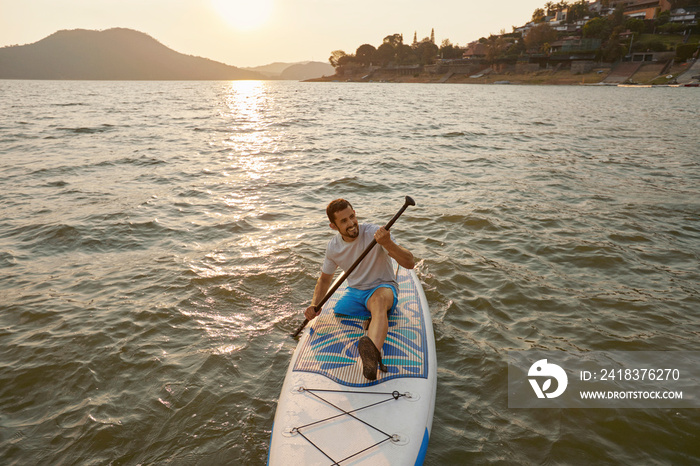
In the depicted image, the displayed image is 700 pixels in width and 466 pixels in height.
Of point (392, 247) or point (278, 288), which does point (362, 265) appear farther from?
point (278, 288)

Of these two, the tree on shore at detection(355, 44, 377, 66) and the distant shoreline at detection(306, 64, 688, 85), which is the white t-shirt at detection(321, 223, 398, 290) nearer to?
the distant shoreline at detection(306, 64, 688, 85)

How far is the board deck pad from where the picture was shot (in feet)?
15.8

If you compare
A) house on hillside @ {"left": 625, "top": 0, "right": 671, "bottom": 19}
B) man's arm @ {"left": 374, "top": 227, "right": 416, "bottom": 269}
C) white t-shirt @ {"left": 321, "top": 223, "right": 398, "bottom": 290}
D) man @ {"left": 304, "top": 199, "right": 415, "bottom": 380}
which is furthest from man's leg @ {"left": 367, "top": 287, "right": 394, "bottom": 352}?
house on hillside @ {"left": 625, "top": 0, "right": 671, "bottom": 19}

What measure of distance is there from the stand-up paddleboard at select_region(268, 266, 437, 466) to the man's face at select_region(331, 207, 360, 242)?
1.20 metres

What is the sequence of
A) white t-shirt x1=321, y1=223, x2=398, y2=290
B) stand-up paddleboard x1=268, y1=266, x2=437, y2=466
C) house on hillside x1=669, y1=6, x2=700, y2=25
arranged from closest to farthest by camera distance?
stand-up paddleboard x1=268, y1=266, x2=437, y2=466 → white t-shirt x1=321, y1=223, x2=398, y2=290 → house on hillside x1=669, y1=6, x2=700, y2=25

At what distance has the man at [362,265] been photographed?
534 cm

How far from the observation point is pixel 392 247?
5.27 meters

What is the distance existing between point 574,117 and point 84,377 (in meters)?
37.1

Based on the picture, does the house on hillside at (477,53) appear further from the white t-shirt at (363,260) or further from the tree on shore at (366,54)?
the white t-shirt at (363,260)

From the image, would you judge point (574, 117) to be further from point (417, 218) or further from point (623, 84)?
point (623, 84)

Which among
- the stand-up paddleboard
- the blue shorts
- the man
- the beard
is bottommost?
the stand-up paddleboard

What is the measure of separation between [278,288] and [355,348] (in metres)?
3.20

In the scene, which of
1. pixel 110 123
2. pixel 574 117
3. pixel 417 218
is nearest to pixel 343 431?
pixel 417 218

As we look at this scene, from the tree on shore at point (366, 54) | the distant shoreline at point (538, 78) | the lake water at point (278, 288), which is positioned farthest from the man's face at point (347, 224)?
the tree on shore at point (366, 54)
